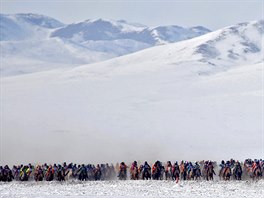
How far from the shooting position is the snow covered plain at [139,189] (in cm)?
2998

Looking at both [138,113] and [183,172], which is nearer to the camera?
[183,172]

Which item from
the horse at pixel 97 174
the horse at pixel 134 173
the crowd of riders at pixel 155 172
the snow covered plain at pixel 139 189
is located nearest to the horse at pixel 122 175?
the crowd of riders at pixel 155 172

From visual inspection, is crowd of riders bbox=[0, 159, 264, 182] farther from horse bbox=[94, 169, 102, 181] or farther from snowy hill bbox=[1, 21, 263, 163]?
snowy hill bbox=[1, 21, 263, 163]

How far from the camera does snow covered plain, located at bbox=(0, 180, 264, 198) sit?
30.0m

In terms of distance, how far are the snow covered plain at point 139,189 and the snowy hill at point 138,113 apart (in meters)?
32.9

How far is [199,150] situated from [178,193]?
1908 inches

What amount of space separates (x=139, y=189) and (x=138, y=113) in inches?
3253

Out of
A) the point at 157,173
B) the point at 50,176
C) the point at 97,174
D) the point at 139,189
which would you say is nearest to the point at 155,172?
the point at 157,173

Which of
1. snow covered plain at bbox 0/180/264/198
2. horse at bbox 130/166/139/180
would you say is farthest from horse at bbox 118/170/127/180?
snow covered plain at bbox 0/180/264/198

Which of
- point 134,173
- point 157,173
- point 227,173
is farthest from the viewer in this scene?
point 134,173

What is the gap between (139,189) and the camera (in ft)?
108

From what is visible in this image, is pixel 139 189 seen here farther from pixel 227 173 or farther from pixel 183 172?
pixel 227 173

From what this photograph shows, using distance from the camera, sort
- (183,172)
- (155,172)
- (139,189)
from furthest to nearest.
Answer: (183,172), (155,172), (139,189)

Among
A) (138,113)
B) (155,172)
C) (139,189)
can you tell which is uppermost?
(138,113)
